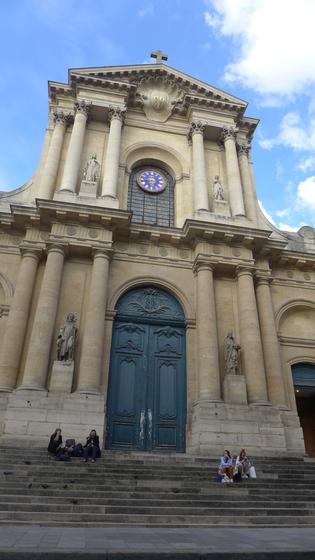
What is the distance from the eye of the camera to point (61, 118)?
19406mm

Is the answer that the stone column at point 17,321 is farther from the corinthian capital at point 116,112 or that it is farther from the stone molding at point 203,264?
the corinthian capital at point 116,112

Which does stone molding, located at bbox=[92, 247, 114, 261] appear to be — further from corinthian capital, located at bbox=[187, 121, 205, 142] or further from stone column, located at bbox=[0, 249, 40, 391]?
corinthian capital, located at bbox=[187, 121, 205, 142]

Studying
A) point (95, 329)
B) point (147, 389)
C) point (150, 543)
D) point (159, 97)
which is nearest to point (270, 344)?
point (147, 389)

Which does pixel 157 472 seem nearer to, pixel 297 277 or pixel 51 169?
pixel 297 277

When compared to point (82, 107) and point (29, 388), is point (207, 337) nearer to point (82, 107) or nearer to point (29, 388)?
point (29, 388)

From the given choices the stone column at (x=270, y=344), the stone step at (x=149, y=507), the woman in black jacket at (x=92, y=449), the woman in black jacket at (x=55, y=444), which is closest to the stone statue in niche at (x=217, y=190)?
the stone column at (x=270, y=344)

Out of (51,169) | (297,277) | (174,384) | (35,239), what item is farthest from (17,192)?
(297,277)

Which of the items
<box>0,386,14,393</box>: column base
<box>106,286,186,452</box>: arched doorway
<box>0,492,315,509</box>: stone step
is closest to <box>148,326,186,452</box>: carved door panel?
<box>106,286,186,452</box>: arched doorway

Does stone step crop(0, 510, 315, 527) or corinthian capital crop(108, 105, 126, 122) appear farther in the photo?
corinthian capital crop(108, 105, 126, 122)

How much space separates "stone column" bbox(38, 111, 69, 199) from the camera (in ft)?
56.7

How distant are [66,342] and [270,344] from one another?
25.0 feet

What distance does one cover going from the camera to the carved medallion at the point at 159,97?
21406 millimetres

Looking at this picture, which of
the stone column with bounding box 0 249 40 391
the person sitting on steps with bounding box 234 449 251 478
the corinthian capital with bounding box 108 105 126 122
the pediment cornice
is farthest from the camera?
the pediment cornice

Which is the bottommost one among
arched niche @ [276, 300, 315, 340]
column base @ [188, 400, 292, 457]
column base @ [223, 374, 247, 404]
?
column base @ [188, 400, 292, 457]
